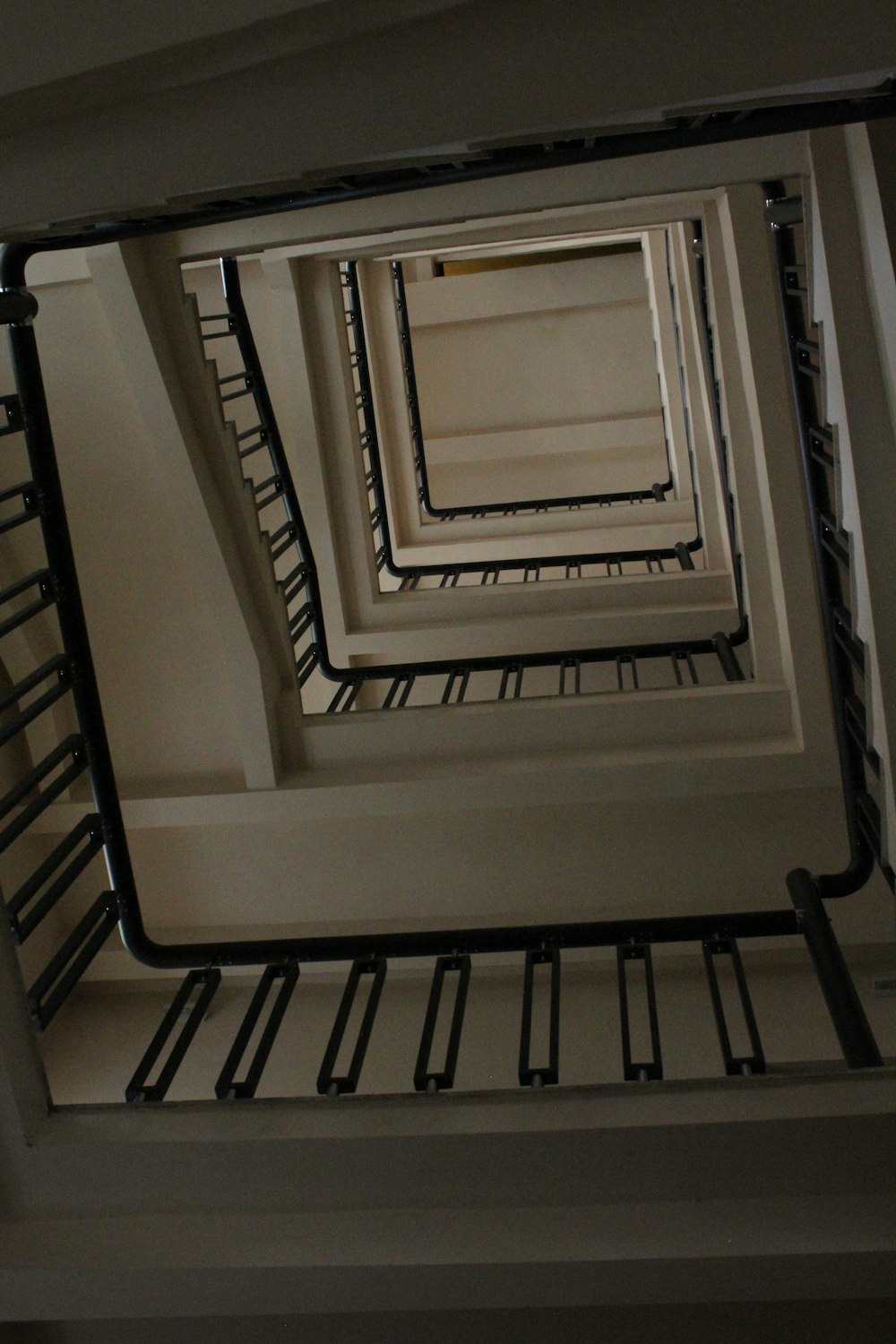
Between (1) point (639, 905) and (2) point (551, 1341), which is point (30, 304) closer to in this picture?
(2) point (551, 1341)

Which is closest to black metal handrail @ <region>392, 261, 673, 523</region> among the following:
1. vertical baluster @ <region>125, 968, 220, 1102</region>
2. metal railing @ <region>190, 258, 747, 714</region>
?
Result: metal railing @ <region>190, 258, 747, 714</region>

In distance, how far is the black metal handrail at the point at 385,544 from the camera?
19.1 feet

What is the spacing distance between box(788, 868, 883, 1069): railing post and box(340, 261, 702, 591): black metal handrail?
3329 millimetres

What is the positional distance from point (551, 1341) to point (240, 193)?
6.15 ft

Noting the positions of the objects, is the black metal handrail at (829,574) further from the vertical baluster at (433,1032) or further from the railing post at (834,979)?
the vertical baluster at (433,1032)

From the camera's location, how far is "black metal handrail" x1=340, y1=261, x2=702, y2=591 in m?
5.81

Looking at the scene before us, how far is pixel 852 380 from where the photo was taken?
2246 mm

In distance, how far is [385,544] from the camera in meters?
6.53

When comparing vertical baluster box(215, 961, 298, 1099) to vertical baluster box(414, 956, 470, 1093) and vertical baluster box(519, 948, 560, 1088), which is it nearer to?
vertical baluster box(414, 956, 470, 1093)

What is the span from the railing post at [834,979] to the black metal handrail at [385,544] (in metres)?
3.33

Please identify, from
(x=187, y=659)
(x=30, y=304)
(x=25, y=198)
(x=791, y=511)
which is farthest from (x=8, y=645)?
(x=25, y=198)

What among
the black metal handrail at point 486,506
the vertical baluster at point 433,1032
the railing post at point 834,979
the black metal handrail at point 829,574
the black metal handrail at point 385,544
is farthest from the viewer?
the black metal handrail at point 486,506

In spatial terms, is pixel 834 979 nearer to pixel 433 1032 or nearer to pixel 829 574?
pixel 433 1032

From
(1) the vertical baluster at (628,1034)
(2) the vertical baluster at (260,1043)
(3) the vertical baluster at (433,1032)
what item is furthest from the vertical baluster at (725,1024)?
(2) the vertical baluster at (260,1043)
